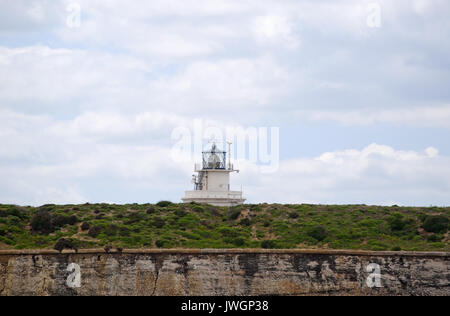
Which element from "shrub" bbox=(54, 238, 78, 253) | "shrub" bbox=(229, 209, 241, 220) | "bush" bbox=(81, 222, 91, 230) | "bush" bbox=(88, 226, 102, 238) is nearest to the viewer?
"shrub" bbox=(54, 238, 78, 253)

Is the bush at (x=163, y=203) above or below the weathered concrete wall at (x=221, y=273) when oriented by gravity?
above

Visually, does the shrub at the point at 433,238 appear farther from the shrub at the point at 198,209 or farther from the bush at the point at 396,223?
the shrub at the point at 198,209

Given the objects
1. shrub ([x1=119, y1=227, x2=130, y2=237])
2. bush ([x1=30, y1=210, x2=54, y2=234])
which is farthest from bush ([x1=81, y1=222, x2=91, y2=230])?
shrub ([x1=119, y1=227, x2=130, y2=237])

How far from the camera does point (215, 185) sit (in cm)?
5528

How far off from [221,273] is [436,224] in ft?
42.7

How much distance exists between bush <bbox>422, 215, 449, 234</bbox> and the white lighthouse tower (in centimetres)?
1315

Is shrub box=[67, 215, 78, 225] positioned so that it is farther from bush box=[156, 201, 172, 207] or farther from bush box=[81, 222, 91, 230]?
bush box=[156, 201, 172, 207]

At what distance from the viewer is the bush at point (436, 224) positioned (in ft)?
152

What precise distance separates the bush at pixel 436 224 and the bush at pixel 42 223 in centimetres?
2095

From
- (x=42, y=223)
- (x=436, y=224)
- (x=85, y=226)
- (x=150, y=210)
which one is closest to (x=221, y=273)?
(x=85, y=226)

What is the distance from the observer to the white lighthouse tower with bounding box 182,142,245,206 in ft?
180

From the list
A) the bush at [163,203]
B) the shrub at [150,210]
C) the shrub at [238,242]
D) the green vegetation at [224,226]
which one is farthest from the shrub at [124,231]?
the bush at [163,203]
